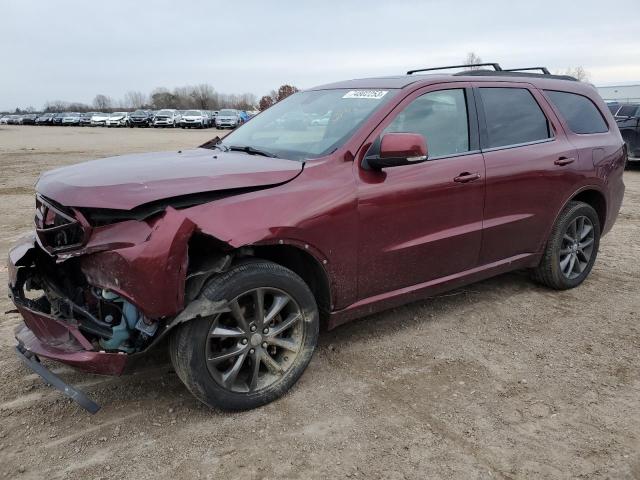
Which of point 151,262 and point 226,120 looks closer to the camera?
point 151,262

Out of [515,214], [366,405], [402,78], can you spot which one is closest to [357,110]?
[402,78]

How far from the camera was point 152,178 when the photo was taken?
8.95 feet

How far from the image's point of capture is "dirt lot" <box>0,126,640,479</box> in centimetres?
256

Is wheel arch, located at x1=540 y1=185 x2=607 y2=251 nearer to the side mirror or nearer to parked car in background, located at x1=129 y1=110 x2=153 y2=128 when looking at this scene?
the side mirror

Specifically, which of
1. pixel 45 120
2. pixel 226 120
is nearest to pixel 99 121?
pixel 45 120

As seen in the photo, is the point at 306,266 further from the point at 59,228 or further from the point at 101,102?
the point at 101,102

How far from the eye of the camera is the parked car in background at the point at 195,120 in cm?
4512

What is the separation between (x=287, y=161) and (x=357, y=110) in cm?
69

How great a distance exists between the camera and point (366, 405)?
3037 millimetres

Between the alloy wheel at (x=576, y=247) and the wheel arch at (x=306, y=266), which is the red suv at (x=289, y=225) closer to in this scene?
the wheel arch at (x=306, y=266)

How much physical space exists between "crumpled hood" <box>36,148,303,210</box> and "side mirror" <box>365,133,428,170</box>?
507 mm

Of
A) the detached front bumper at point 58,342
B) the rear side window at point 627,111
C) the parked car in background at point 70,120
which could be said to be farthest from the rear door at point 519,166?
the parked car in background at point 70,120

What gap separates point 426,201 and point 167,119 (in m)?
47.5

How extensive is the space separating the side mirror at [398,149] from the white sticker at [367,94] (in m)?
0.52
